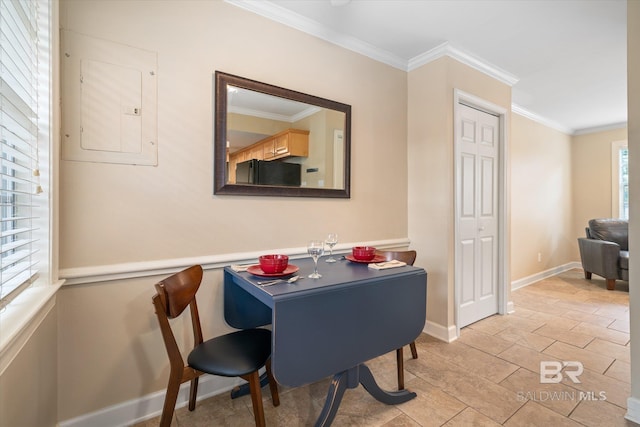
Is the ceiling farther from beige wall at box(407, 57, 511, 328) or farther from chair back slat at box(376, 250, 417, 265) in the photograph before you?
chair back slat at box(376, 250, 417, 265)

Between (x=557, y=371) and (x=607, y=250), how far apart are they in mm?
2789

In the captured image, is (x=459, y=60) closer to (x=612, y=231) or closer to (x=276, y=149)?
(x=276, y=149)

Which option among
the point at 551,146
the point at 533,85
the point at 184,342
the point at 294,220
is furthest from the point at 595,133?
the point at 184,342

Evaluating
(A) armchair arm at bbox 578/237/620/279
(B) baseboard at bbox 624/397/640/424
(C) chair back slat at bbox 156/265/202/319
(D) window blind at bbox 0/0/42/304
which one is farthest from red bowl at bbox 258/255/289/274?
(A) armchair arm at bbox 578/237/620/279

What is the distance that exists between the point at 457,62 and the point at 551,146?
3.30 m

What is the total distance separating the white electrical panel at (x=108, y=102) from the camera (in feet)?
4.60

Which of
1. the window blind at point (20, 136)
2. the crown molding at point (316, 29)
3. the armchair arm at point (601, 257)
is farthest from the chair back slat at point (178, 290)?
the armchair arm at point (601, 257)

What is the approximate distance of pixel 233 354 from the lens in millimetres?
1377

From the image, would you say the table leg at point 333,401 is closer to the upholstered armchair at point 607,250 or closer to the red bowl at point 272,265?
the red bowl at point 272,265

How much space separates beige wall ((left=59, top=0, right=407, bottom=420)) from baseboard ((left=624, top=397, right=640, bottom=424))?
196 cm

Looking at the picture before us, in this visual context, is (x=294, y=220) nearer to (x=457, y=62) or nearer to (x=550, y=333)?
(x=457, y=62)

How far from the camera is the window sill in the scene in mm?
808

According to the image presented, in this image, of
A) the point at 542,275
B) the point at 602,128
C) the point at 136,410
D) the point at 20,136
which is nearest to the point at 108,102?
the point at 20,136

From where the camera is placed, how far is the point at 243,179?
1.86m
